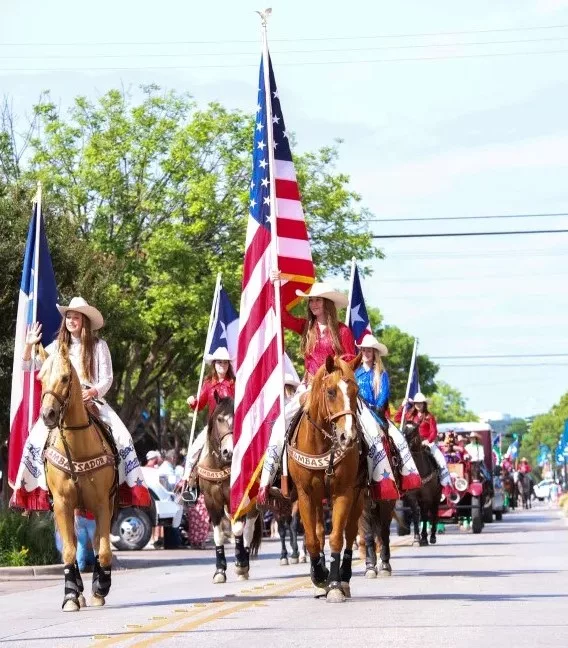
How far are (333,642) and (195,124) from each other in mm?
40617

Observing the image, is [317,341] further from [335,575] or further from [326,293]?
[335,575]

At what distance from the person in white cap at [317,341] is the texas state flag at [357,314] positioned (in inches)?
450

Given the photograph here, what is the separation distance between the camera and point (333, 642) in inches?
450

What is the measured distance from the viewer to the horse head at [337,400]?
14.4m

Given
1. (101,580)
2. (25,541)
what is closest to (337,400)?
(101,580)

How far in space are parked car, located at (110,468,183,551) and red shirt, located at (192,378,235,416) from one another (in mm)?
12364

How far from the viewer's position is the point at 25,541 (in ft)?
79.4

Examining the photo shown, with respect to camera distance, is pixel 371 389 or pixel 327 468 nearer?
pixel 327 468

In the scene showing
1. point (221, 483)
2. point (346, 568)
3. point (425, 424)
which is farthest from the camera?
point (425, 424)

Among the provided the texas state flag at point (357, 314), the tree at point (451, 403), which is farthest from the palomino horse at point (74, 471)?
the tree at point (451, 403)

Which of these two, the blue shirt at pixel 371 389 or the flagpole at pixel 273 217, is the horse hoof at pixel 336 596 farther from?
the blue shirt at pixel 371 389

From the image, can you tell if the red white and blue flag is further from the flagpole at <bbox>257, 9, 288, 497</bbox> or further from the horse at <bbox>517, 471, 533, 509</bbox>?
the horse at <bbox>517, 471, 533, 509</bbox>

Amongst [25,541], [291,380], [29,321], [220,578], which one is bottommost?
[220,578]

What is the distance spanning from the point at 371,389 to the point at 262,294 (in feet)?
5.53
